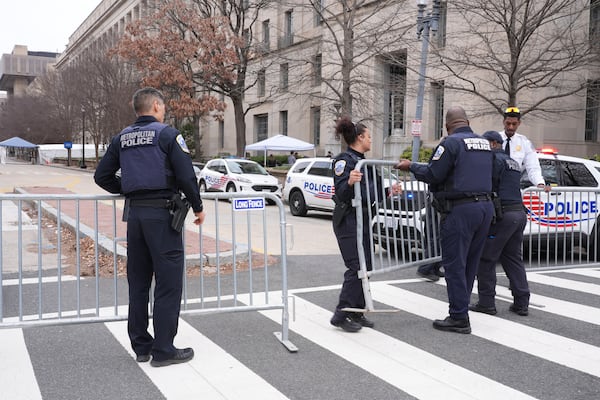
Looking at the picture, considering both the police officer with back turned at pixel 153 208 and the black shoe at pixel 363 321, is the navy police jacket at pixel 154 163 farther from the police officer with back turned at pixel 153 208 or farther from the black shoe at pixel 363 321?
the black shoe at pixel 363 321

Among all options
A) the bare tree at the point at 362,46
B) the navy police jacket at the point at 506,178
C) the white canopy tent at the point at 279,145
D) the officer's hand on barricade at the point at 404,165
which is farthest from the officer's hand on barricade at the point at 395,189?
the white canopy tent at the point at 279,145

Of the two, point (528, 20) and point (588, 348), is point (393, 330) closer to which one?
point (588, 348)

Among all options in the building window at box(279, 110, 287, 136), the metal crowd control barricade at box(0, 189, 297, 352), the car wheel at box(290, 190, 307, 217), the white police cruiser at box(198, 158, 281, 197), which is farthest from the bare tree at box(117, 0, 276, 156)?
the metal crowd control barricade at box(0, 189, 297, 352)

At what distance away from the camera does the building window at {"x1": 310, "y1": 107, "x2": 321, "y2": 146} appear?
1560 inches

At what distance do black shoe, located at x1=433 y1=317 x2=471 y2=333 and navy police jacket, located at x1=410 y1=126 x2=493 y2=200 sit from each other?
1.16m

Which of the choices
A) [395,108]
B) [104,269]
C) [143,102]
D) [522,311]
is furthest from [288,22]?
[143,102]

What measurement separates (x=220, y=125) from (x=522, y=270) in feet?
161

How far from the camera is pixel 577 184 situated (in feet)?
31.9

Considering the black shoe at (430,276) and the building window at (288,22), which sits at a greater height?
the building window at (288,22)

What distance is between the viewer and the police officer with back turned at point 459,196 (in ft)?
17.5

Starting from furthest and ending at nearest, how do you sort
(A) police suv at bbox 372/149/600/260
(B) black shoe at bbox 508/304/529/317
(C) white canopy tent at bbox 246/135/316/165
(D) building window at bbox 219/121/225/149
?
(D) building window at bbox 219/121/225/149
(C) white canopy tent at bbox 246/135/316/165
(A) police suv at bbox 372/149/600/260
(B) black shoe at bbox 508/304/529/317

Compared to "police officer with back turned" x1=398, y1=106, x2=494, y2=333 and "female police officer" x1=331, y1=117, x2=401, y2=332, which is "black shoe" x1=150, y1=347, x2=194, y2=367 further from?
"police officer with back turned" x1=398, y1=106, x2=494, y2=333

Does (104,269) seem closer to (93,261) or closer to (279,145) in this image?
(93,261)

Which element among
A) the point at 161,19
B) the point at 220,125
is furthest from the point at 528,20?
the point at 220,125
